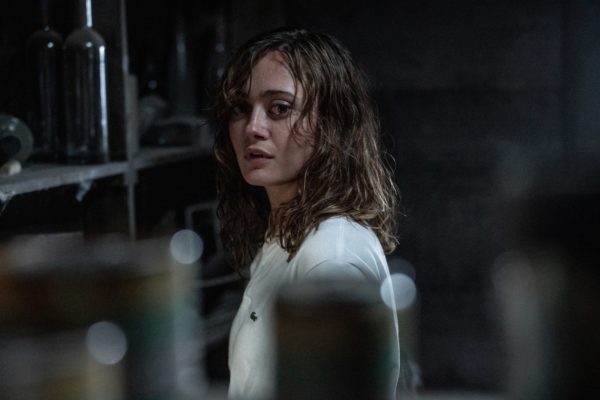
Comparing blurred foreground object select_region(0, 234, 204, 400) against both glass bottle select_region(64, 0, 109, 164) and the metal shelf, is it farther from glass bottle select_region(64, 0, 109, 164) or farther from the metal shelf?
glass bottle select_region(64, 0, 109, 164)

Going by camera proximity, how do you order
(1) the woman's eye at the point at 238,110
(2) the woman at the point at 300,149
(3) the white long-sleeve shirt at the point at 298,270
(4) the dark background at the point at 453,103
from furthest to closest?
(4) the dark background at the point at 453,103
(1) the woman's eye at the point at 238,110
(2) the woman at the point at 300,149
(3) the white long-sleeve shirt at the point at 298,270

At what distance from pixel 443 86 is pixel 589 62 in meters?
0.50

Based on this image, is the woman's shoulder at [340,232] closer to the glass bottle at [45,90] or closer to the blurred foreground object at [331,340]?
the blurred foreground object at [331,340]

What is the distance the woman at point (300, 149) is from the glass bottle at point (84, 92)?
59cm

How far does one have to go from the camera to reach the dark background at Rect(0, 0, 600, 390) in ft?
8.90

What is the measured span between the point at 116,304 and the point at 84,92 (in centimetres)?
167

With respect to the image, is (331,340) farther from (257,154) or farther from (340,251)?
(257,154)

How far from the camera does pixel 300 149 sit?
1.33m

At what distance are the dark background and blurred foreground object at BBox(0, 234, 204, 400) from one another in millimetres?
2433

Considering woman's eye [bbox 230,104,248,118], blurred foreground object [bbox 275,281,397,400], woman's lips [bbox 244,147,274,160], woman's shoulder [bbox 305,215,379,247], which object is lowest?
woman's shoulder [bbox 305,215,379,247]

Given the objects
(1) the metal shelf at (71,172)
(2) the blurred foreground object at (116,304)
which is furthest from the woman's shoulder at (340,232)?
(2) the blurred foreground object at (116,304)

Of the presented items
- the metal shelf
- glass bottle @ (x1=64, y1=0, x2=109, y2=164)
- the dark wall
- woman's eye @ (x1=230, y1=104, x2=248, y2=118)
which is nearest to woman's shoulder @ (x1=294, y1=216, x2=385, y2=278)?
woman's eye @ (x1=230, y1=104, x2=248, y2=118)

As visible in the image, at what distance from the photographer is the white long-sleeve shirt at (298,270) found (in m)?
1.08

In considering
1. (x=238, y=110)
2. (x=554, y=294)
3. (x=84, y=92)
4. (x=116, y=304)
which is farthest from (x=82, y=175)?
(x=554, y=294)
